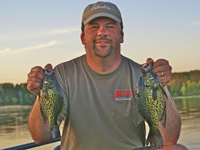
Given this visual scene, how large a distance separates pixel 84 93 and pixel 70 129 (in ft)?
1.41

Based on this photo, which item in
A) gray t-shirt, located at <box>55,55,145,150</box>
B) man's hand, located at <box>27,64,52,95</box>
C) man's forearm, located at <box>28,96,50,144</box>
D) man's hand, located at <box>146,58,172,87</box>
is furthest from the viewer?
gray t-shirt, located at <box>55,55,145,150</box>

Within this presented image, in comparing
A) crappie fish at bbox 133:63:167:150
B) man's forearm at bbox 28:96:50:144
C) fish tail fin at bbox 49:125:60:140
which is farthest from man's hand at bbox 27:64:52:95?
crappie fish at bbox 133:63:167:150

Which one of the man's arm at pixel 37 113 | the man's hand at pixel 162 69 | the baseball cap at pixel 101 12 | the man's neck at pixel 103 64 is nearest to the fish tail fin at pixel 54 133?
the man's arm at pixel 37 113

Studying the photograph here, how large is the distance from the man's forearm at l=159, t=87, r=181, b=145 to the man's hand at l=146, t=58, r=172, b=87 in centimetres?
31

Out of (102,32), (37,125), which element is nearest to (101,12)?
(102,32)

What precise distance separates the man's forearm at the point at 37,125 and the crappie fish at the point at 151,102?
100 cm

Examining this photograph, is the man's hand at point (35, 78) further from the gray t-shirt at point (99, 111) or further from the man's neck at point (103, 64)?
the man's neck at point (103, 64)

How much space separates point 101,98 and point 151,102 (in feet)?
2.06

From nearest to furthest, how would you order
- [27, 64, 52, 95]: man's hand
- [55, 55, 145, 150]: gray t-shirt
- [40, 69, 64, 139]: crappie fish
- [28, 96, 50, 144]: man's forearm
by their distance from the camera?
1. [40, 69, 64, 139]: crappie fish
2. [27, 64, 52, 95]: man's hand
3. [28, 96, 50, 144]: man's forearm
4. [55, 55, 145, 150]: gray t-shirt

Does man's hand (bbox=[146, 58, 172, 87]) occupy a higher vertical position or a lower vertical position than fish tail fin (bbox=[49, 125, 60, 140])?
higher

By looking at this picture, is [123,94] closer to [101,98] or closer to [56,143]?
[101,98]

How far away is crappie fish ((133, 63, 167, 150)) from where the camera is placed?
246cm

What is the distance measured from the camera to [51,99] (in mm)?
2320

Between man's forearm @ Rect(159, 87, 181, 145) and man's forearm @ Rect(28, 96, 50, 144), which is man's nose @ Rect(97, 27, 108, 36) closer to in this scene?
man's forearm @ Rect(159, 87, 181, 145)
